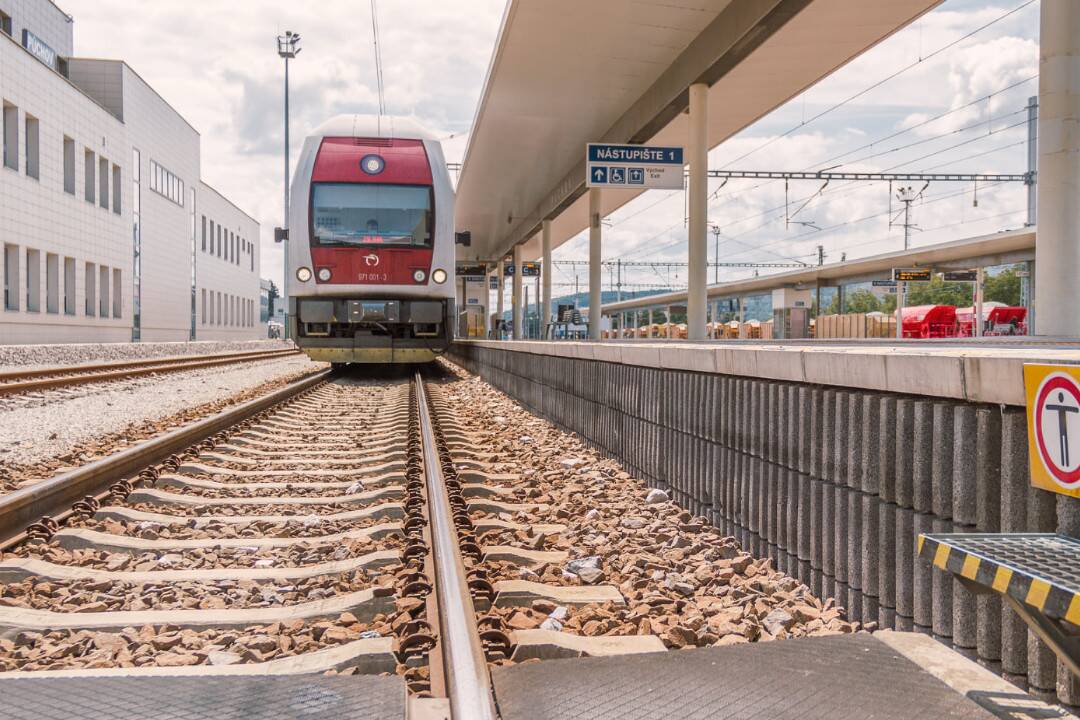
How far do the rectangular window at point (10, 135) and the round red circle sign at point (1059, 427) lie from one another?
32.8 meters

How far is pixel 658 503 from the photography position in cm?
573

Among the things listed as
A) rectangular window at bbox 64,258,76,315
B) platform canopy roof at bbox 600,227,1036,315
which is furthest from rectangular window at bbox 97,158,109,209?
platform canopy roof at bbox 600,227,1036,315

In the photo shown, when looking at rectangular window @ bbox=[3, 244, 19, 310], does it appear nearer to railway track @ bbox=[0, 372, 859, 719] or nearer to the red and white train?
the red and white train

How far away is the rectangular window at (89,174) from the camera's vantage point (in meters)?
35.8

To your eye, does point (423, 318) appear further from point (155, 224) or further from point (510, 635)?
point (155, 224)

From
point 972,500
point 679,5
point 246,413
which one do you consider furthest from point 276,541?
point 679,5

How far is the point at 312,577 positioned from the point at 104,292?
38.4 m

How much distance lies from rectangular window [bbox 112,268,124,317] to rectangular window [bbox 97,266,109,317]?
90cm

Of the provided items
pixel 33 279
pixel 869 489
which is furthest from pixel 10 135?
pixel 869 489

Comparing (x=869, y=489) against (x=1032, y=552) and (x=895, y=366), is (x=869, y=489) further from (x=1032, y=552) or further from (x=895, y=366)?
(x=1032, y=552)

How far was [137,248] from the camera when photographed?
41969 millimetres

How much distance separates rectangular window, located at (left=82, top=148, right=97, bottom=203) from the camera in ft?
117

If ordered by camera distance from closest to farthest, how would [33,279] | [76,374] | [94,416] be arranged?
1. [94,416]
2. [76,374]
3. [33,279]

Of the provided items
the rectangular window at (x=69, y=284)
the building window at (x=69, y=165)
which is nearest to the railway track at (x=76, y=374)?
the rectangular window at (x=69, y=284)
